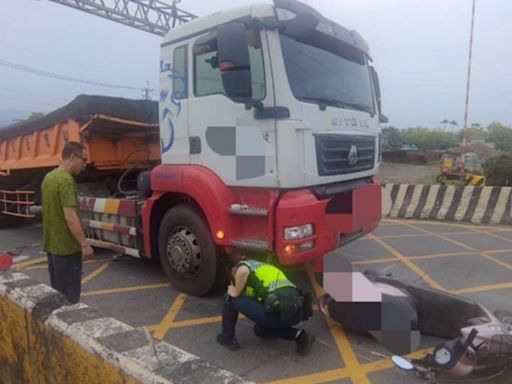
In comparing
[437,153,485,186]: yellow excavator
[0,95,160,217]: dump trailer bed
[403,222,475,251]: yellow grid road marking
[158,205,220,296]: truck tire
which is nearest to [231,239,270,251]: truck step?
[158,205,220,296]: truck tire

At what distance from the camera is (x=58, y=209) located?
3.65 m

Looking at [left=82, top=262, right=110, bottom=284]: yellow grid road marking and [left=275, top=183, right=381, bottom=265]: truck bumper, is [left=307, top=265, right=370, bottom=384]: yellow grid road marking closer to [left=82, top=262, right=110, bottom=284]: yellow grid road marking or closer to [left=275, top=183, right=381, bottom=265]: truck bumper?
[left=275, top=183, right=381, bottom=265]: truck bumper

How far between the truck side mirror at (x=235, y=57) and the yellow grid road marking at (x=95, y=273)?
124 inches

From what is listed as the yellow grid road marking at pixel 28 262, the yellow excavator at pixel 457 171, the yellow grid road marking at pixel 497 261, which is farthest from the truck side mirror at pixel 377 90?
the yellow excavator at pixel 457 171

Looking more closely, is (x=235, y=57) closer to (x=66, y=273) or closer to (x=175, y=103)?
(x=175, y=103)

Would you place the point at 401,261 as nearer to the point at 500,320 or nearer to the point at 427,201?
the point at 500,320

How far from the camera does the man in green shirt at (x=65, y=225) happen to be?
358cm

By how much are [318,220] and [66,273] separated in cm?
221

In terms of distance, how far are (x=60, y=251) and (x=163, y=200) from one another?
1411 millimetres

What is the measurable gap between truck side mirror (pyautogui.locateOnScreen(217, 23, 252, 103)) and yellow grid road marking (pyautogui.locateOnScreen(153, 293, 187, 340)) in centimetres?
218

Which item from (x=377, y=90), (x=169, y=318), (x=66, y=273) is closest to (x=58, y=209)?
(x=66, y=273)

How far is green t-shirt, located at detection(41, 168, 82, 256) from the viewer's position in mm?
3580

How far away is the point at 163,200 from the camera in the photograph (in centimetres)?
491

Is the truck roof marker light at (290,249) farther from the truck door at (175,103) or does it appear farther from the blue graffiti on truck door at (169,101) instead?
the blue graffiti on truck door at (169,101)
